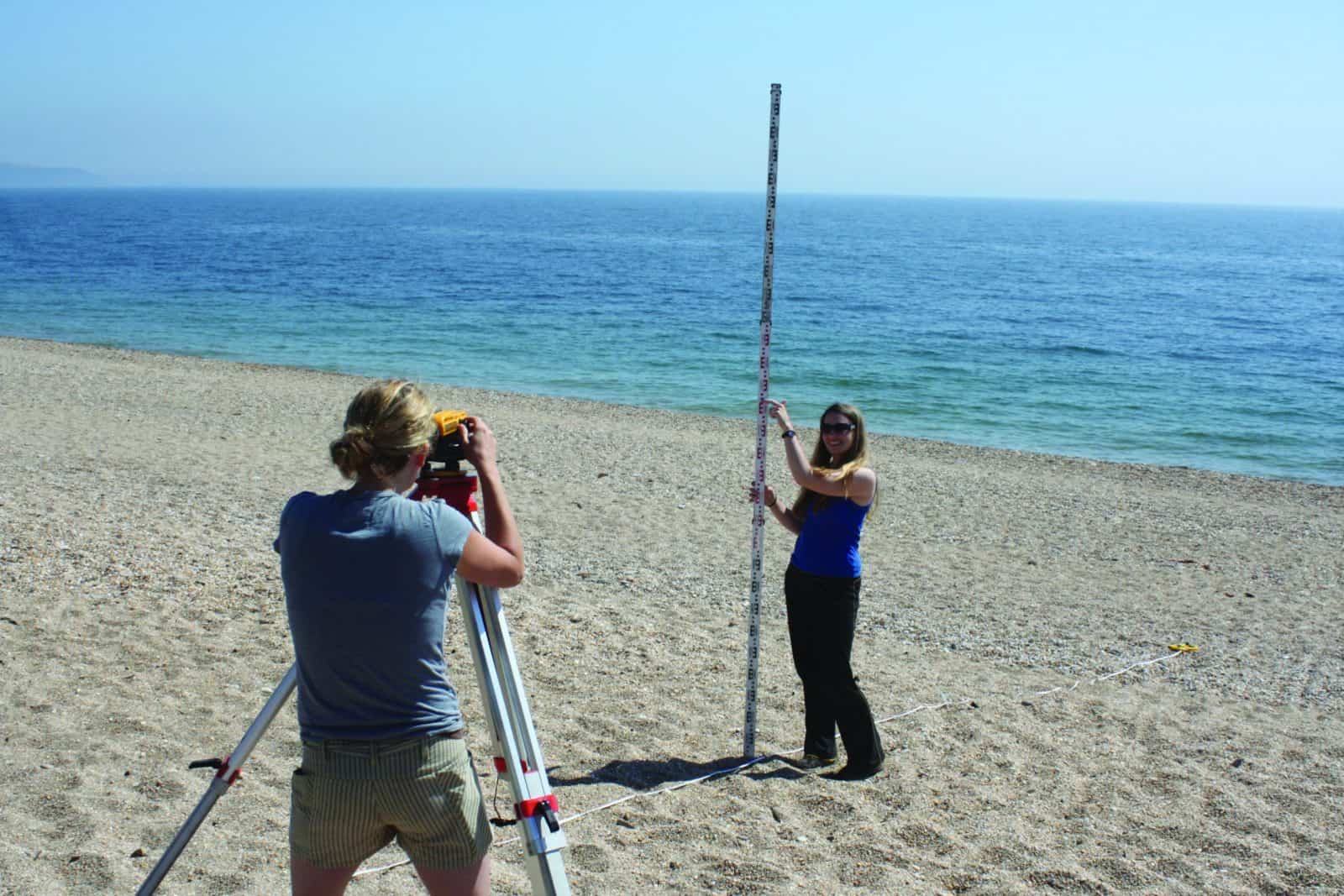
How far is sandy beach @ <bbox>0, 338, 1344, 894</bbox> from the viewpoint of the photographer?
4.37 meters

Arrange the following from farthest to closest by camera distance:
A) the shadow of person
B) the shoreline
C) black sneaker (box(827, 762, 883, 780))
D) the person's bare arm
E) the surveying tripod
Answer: the shoreline → black sneaker (box(827, 762, 883, 780)) → the shadow of person → the surveying tripod → the person's bare arm

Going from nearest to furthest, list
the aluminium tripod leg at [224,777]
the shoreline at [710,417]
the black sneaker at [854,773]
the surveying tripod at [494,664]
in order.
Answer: the surveying tripod at [494,664], the aluminium tripod leg at [224,777], the black sneaker at [854,773], the shoreline at [710,417]

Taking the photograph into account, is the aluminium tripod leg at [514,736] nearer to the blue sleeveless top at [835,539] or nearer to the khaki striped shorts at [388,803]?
the khaki striped shorts at [388,803]

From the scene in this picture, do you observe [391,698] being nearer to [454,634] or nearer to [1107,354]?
[454,634]

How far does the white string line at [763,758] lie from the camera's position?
→ 4461 mm

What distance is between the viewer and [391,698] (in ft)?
8.23

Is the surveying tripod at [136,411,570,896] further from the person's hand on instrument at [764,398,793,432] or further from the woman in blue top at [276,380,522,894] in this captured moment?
the person's hand on instrument at [764,398,793,432]

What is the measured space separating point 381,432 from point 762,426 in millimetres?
2926

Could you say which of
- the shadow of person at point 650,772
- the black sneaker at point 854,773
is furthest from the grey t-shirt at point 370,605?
the black sneaker at point 854,773

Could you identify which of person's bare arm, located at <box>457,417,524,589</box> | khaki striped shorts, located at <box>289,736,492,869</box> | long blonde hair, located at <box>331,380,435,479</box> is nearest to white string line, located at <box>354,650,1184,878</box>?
khaki striped shorts, located at <box>289,736,492,869</box>

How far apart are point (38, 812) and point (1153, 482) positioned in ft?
50.8

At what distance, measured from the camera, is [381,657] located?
248 cm

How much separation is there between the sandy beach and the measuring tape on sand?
0.30 meters

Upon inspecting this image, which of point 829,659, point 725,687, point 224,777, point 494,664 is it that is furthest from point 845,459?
point 224,777
